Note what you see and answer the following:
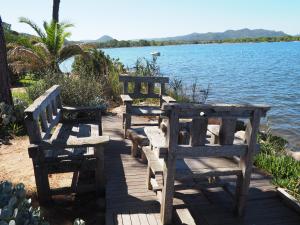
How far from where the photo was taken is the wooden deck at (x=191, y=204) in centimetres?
359

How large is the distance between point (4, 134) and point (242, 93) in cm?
1438

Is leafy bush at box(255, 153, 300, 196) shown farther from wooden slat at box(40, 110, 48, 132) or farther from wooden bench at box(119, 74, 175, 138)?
wooden slat at box(40, 110, 48, 132)

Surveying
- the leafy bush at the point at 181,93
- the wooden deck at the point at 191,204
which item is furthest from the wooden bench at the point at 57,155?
the leafy bush at the point at 181,93

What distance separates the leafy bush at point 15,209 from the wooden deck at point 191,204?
105 cm

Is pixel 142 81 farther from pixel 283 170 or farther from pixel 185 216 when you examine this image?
pixel 185 216

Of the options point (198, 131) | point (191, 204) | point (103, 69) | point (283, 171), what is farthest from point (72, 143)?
point (103, 69)

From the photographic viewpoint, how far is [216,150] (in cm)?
335

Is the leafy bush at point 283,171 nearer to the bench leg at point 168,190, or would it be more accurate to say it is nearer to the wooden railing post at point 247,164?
the wooden railing post at point 247,164

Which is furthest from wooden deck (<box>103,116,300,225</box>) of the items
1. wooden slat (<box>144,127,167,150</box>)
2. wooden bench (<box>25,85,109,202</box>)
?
wooden slat (<box>144,127,167,150</box>)

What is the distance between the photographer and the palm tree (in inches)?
457

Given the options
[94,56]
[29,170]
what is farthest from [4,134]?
[94,56]

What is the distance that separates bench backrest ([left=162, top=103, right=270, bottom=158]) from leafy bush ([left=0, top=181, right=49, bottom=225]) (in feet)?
4.68

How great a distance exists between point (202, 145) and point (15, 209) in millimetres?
1901

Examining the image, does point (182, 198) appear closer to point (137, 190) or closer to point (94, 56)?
point (137, 190)
